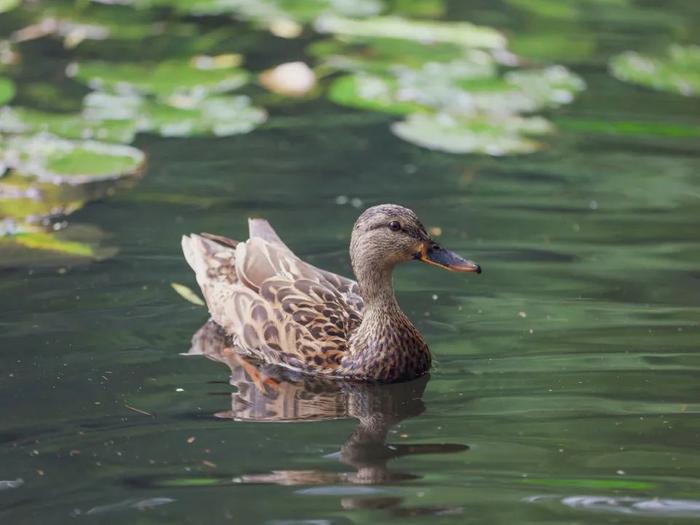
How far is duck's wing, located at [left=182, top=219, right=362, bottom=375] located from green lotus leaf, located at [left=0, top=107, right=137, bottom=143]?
2338 millimetres

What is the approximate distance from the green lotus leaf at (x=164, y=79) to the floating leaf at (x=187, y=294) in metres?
2.91

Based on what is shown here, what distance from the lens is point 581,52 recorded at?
12047mm

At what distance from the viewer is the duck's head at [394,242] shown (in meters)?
6.78

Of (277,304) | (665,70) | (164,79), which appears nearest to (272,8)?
(164,79)

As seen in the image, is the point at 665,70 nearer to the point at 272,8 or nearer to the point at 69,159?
the point at 272,8

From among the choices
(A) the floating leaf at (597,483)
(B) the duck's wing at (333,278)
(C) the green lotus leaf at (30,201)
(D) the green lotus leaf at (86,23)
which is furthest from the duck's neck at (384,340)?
(D) the green lotus leaf at (86,23)

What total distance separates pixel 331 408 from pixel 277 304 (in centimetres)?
97

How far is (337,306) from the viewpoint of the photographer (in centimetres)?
710

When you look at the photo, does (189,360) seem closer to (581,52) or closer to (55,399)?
(55,399)

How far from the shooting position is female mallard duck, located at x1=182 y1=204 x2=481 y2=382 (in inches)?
263

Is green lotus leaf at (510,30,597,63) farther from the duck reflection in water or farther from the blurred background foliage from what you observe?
the duck reflection in water

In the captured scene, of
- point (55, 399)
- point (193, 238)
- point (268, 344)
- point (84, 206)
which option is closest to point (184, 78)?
point (84, 206)

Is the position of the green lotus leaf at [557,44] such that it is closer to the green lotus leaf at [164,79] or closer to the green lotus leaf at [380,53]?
the green lotus leaf at [380,53]

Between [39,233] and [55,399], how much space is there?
7.18 ft
